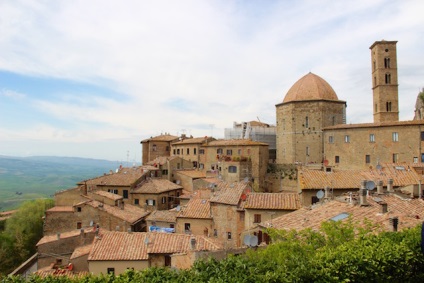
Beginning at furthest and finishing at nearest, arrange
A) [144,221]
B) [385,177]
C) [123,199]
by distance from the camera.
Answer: [123,199], [144,221], [385,177]

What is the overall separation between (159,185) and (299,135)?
20557 millimetres

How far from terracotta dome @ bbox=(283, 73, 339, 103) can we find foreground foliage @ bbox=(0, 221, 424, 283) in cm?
4017

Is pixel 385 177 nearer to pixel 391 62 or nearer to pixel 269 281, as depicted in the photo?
pixel 269 281

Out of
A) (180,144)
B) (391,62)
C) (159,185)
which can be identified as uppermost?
(391,62)

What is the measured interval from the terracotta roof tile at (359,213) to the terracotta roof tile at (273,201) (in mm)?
4316

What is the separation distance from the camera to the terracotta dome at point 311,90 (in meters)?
50.2

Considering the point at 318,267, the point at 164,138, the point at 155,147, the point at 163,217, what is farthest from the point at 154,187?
the point at 318,267

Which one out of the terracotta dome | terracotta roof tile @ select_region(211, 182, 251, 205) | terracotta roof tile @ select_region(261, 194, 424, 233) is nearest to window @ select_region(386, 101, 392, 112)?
the terracotta dome

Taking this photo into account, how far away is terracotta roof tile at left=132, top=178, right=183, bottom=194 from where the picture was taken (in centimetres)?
4432

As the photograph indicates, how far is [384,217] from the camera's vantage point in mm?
16562

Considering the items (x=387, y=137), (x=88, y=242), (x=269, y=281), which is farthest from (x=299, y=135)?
(x=269, y=281)

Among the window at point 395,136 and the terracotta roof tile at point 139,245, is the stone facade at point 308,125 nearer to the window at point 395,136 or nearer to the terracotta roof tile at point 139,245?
the window at point 395,136

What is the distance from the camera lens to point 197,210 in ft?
105

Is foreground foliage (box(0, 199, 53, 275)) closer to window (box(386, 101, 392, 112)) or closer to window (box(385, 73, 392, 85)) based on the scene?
window (box(386, 101, 392, 112))
